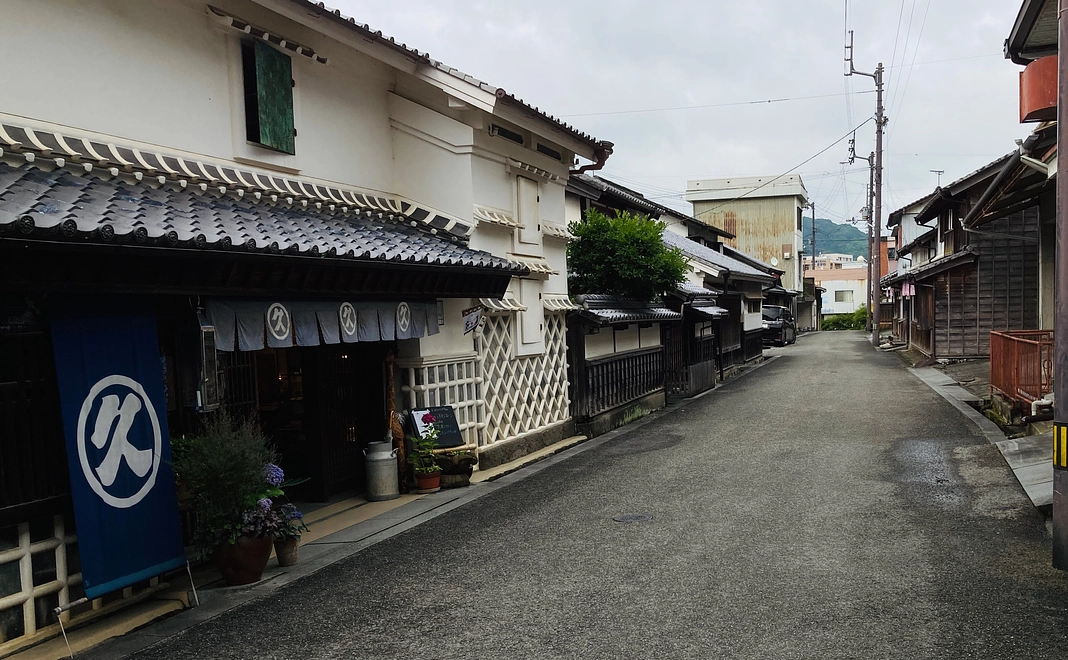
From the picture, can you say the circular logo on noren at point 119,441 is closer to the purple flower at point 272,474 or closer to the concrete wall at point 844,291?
the purple flower at point 272,474

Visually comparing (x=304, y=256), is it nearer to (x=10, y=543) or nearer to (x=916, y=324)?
(x=10, y=543)

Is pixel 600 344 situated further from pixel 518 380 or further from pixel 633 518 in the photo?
pixel 633 518

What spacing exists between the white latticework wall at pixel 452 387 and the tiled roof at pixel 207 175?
2126mm

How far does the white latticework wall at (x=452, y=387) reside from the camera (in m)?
11.9

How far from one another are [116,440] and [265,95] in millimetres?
5093

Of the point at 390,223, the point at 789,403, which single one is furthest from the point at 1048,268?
the point at 390,223

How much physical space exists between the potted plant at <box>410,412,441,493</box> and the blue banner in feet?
14.9

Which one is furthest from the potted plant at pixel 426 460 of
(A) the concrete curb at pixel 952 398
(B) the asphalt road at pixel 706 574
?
(A) the concrete curb at pixel 952 398

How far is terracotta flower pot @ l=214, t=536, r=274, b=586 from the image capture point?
Answer: 7426mm

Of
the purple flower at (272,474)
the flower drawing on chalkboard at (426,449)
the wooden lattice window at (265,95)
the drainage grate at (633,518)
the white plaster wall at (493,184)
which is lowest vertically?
the drainage grate at (633,518)

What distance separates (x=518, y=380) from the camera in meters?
14.3

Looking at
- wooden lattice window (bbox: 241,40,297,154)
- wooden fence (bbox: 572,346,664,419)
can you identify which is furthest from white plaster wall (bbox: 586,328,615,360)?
wooden lattice window (bbox: 241,40,297,154)

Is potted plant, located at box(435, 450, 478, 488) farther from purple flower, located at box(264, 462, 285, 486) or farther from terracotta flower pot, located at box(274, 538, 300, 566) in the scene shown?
purple flower, located at box(264, 462, 285, 486)

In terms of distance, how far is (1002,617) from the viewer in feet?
19.9
